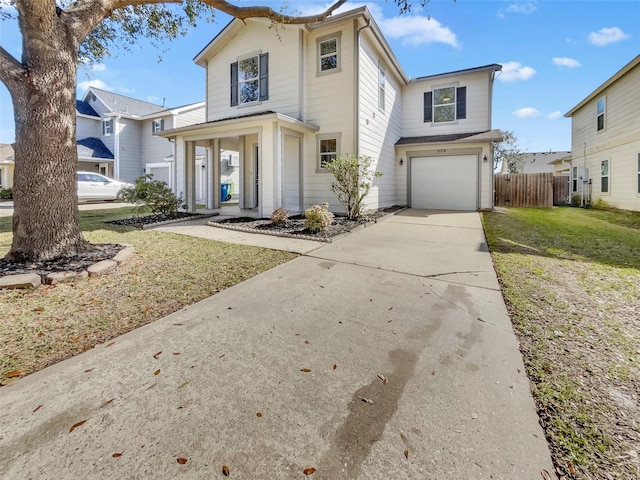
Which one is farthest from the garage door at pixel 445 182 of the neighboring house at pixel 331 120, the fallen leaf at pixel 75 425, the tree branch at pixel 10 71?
the fallen leaf at pixel 75 425

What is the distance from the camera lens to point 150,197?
30.6 feet

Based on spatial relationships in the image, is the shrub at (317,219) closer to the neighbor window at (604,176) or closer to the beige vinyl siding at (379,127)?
the beige vinyl siding at (379,127)

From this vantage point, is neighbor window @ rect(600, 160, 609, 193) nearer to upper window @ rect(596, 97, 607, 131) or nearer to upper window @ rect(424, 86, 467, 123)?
upper window @ rect(596, 97, 607, 131)

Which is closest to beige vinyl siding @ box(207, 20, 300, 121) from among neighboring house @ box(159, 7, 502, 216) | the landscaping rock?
neighboring house @ box(159, 7, 502, 216)

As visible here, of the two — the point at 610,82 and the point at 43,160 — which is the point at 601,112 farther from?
the point at 43,160

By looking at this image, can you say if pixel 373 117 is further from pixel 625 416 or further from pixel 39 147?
pixel 625 416

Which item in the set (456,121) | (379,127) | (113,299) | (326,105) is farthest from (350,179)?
(456,121)

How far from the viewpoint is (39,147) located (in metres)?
4.45

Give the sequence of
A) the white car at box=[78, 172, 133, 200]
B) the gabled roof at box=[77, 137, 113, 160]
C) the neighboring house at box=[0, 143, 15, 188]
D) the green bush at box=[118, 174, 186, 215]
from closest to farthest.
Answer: the green bush at box=[118, 174, 186, 215] → the white car at box=[78, 172, 133, 200] → the gabled roof at box=[77, 137, 113, 160] → the neighboring house at box=[0, 143, 15, 188]

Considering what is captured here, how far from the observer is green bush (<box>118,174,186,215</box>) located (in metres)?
9.14

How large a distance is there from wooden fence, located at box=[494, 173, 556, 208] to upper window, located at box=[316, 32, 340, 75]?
10.8 m

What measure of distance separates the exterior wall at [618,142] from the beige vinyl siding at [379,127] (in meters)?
8.34

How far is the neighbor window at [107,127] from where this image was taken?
22.5 meters

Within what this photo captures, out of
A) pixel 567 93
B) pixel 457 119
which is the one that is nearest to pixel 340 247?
pixel 457 119
